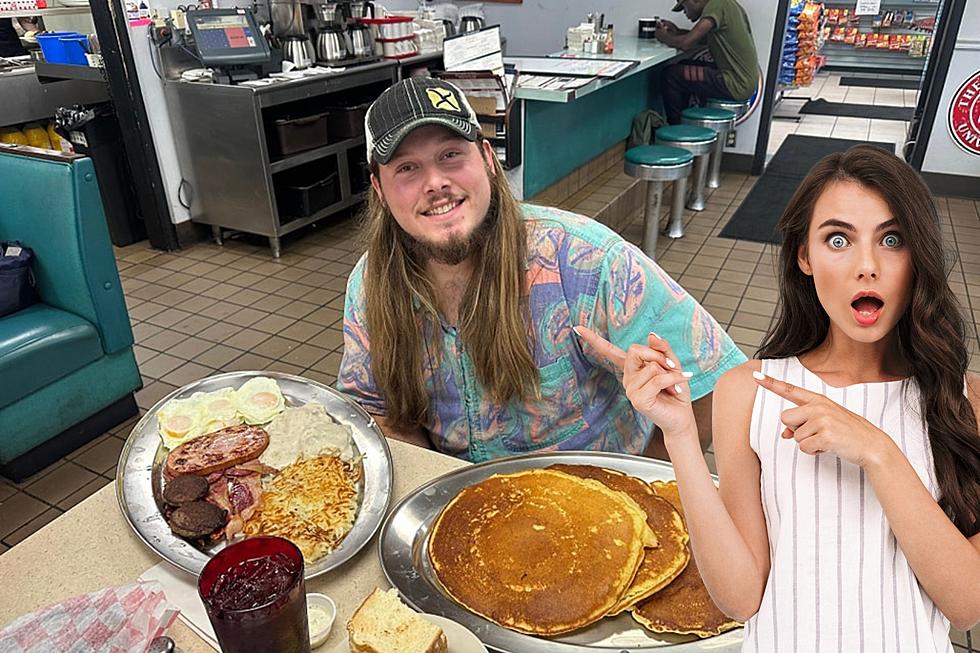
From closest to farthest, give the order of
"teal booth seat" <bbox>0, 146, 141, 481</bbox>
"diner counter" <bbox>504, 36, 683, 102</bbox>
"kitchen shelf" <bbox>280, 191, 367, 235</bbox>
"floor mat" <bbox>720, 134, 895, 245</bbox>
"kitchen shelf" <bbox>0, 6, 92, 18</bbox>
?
1. "teal booth seat" <bbox>0, 146, 141, 481</bbox>
2. "diner counter" <bbox>504, 36, 683, 102</bbox>
3. "kitchen shelf" <bbox>280, 191, 367, 235</bbox>
4. "floor mat" <bbox>720, 134, 895, 245</bbox>
5. "kitchen shelf" <bbox>0, 6, 92, 18</bbox>

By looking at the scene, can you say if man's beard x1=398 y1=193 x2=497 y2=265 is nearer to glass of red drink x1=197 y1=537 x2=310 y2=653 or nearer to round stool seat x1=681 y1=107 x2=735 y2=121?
glass of red drink x1=197 y1=537 x2=310 y2=653

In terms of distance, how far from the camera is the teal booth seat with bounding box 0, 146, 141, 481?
2.63 m

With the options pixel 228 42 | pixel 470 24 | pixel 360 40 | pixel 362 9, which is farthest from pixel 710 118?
pixel 228 42

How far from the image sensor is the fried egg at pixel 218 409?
1.48m

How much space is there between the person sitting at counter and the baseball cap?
2.50ft

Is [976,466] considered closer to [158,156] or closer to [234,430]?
[234,430]

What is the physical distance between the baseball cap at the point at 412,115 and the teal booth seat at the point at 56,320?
1.78 m

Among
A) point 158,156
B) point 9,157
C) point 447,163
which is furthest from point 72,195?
point 158,156

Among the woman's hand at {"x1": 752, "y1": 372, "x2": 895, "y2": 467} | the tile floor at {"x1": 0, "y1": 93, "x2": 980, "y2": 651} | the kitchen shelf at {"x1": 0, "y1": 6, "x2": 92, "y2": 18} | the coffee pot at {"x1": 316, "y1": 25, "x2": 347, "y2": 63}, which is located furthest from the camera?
the kitchen shelf at {"x1": 0, "y1": 6, "x2": 92, "y2": 18}

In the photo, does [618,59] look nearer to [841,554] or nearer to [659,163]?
[659,163]

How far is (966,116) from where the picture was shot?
554 centimetres

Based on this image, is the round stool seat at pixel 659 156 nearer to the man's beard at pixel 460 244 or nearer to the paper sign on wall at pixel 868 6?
the man's beard at pixel 460 244

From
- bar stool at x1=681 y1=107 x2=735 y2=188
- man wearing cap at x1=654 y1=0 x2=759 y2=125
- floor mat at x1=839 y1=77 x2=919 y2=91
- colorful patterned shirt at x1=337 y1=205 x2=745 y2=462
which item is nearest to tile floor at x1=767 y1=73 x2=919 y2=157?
floor mat at x1=839 y1=77 x2=919 y2=91

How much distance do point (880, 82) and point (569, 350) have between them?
11.3 metres
